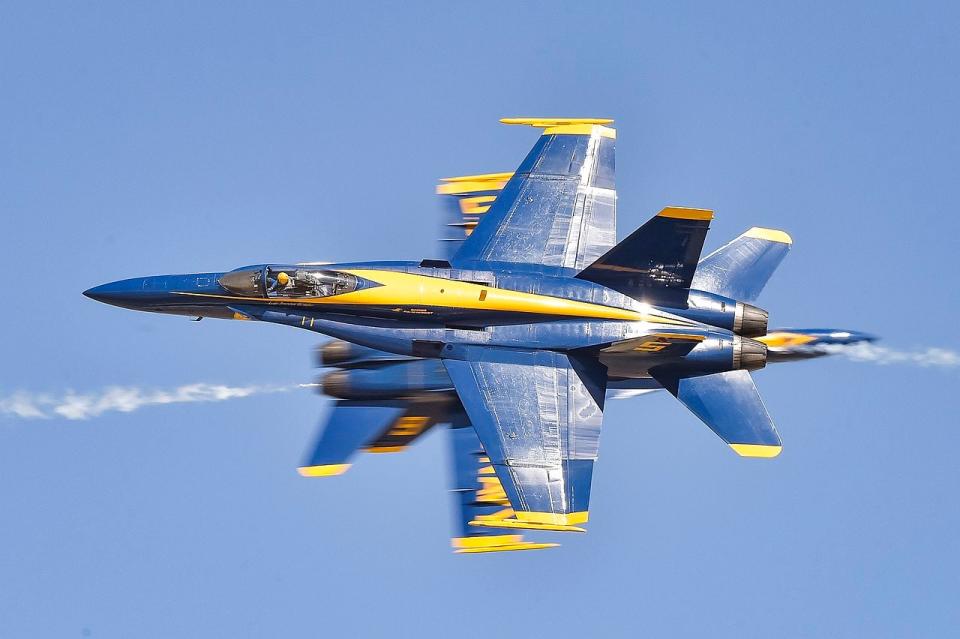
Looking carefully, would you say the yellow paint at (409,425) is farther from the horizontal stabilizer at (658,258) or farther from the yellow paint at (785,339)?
the yellow paint at (785,339)

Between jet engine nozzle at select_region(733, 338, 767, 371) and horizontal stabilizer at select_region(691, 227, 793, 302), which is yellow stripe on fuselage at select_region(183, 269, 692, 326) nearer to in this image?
jet engine nozzle at select_region(733, 338, 767, 371)

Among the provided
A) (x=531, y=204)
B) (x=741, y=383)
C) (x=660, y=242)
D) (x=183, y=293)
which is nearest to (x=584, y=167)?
(x=531, y=204)

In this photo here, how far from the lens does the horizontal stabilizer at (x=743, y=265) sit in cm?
2627

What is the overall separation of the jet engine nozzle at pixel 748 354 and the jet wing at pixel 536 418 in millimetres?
2144

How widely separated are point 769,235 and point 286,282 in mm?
8006

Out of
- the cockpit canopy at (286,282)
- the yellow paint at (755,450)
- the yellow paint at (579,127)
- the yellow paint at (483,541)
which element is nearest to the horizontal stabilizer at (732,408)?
the yellow paint at (755,450)

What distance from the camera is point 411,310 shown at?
25391 millimetres

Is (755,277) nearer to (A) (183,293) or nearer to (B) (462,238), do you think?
(B) (462,238)

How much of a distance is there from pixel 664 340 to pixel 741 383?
4.82 ft

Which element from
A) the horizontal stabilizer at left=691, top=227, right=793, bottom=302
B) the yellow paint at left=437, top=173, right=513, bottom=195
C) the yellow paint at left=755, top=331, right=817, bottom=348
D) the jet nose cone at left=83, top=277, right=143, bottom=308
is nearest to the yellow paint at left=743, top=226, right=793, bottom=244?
the horizontal stabilizer at left=691, top=227, right=793, bottom=302

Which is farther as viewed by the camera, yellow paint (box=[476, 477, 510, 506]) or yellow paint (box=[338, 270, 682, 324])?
yellow paint (box=[476, 477, 510, 506])

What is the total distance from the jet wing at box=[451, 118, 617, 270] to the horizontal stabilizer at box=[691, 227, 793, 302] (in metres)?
1.71

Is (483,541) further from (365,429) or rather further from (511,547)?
(365,429)

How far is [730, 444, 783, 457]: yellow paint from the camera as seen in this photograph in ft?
82.3
